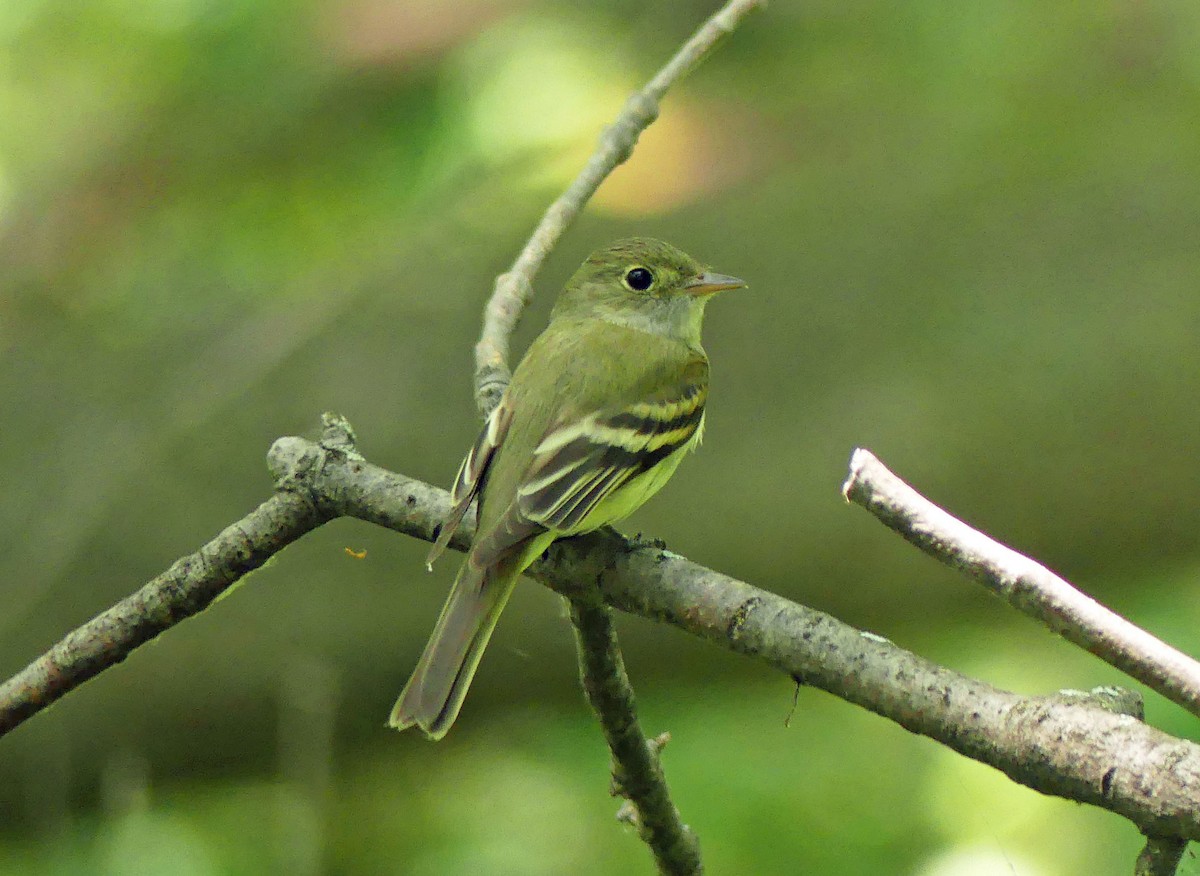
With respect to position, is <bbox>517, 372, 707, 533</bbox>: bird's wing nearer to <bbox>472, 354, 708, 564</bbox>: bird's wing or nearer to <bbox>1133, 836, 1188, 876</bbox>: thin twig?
<bbox>472, 354, 708, 564</bbox>: bird's wing

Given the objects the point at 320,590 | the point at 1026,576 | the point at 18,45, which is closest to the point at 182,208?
the point at 18,45

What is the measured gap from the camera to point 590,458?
290 centimetres

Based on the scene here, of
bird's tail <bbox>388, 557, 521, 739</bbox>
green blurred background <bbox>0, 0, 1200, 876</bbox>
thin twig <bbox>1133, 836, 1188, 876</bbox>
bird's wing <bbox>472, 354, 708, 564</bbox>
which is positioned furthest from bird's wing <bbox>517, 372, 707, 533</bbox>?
green blurred background <bbox>0, 0, 1200, 876</bbox>

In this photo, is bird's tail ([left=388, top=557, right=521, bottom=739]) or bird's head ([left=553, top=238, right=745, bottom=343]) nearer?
bird's tail ([left=388, top=557, right=521, bottom=739])

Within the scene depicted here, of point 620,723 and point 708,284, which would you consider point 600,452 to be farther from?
point 708,284

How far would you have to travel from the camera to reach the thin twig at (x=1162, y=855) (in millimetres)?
1569

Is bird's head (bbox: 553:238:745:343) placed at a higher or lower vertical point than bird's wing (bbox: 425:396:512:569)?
higher

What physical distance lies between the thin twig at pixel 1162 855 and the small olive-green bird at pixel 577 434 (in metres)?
1.25

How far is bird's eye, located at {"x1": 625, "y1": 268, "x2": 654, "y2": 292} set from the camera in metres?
3.79

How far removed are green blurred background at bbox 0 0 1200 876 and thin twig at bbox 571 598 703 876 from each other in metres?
1.76

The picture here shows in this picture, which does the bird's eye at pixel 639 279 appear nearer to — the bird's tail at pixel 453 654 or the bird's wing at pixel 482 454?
the bird's wing at pixel 482 454

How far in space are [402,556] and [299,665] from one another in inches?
22.9

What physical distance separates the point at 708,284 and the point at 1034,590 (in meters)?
2.31

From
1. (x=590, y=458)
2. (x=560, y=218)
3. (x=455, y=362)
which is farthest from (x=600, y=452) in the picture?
(x=455, y=362)
